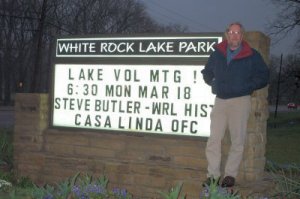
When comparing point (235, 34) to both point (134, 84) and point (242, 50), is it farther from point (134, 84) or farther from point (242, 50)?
point (134, 84)

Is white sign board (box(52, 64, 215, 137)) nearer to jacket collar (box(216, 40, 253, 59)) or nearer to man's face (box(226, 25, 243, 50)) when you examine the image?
jacket collar (box(216, 40, 253, 59))

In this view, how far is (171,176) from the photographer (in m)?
7.12

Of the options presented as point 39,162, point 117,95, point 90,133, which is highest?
point 117,95

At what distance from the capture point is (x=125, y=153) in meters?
7.52

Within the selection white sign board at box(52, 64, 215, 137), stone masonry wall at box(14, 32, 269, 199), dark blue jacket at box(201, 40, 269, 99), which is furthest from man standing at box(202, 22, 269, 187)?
white sign board at box(52, 64, 215, 137)

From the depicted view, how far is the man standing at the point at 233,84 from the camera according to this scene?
18.7ft

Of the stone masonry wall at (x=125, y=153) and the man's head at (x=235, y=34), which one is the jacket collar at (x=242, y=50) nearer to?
the man's head at (x=235, y=34)

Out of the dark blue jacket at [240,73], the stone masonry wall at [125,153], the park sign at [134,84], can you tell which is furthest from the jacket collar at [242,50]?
the park sign at [134,84]

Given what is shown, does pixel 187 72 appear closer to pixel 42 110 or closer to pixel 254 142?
pixel 254 142

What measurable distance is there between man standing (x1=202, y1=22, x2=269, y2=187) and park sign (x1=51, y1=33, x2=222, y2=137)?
88 cm

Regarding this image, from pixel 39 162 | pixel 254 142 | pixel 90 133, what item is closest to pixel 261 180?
pixel 254 142

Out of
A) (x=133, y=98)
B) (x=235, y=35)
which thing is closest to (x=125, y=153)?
(x=133, y=98)

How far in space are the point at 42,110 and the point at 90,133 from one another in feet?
3.28

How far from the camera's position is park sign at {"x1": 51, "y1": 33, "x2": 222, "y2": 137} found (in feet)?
23.0
